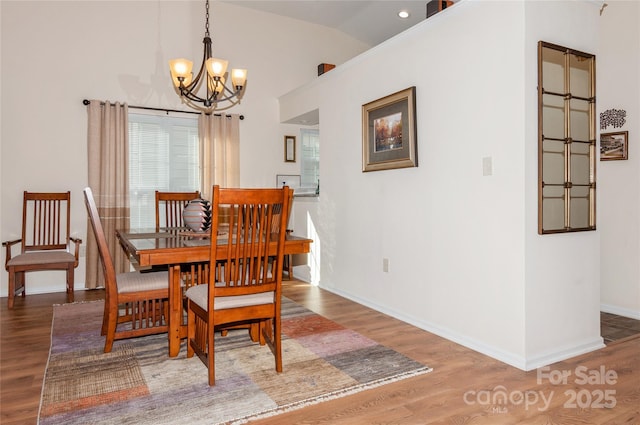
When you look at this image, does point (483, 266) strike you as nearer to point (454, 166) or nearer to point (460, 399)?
point (454, 166)

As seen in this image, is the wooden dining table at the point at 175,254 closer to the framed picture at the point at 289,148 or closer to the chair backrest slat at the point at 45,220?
the chair backrest slat at the point at 45,220

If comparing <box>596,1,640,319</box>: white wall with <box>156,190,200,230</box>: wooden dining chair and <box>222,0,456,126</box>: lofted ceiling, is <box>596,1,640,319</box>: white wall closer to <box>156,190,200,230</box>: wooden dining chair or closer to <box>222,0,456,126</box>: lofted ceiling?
<box>222,0,456,126</box>: lofted ceiling

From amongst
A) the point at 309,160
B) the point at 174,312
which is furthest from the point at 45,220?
the point at 309,160

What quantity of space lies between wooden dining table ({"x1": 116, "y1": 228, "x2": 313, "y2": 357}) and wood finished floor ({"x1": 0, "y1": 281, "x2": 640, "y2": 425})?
0.74 m

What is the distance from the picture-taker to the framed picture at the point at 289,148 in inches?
224

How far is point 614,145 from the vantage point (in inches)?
143

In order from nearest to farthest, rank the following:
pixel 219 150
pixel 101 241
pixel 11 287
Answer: pixel 101 241 → pixel 11 287 → pixel 219 150

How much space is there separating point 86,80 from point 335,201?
118 inches

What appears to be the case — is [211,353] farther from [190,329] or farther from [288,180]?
[288,180]

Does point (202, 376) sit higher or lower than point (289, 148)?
lower

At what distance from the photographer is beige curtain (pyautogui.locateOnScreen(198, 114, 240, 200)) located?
507cm

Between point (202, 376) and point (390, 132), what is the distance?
2.34 metres

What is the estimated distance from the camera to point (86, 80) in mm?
4590

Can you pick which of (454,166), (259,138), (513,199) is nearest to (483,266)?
(513,199)
